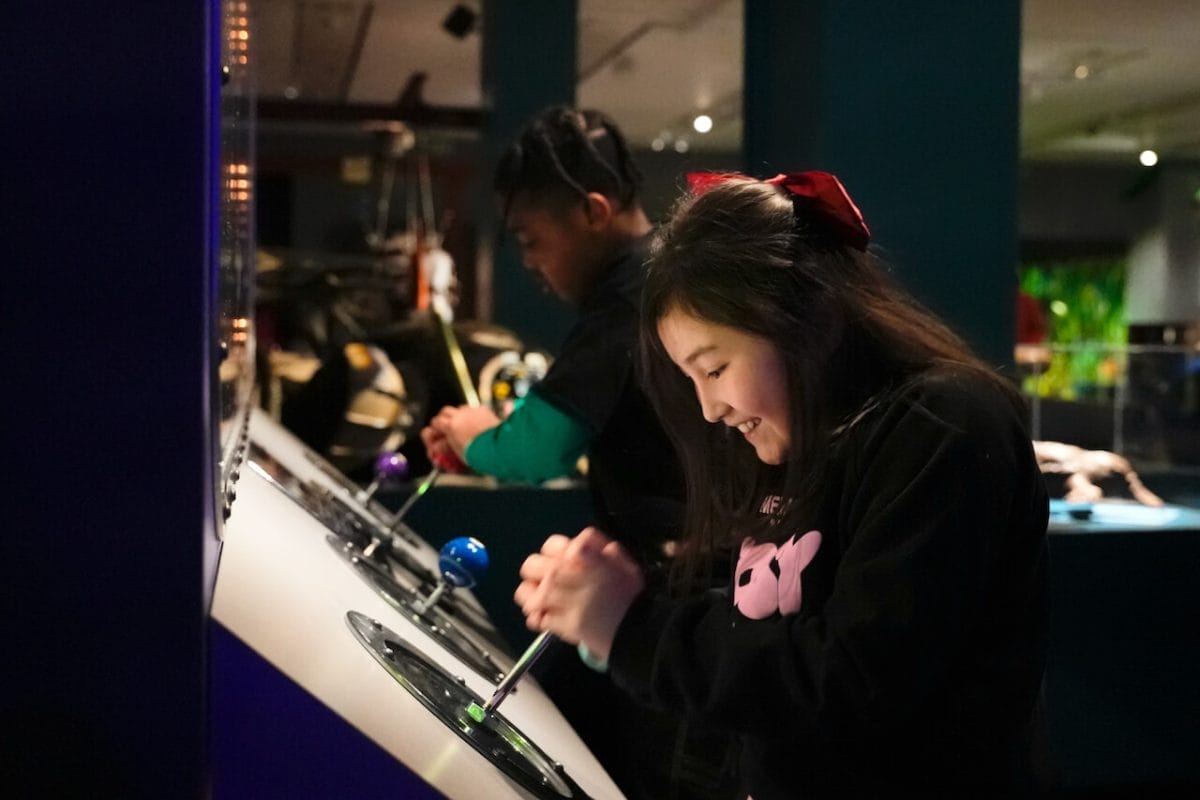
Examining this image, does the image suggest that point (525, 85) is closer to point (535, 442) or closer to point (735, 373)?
point (535, 442)

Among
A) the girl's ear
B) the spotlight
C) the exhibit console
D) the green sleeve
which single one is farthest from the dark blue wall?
the spotlight

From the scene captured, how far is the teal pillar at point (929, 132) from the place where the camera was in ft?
7.38

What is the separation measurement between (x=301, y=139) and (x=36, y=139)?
1099 cm

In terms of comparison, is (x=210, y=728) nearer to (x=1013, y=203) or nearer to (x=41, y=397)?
(x=41, y=397)

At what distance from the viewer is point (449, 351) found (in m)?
3.46

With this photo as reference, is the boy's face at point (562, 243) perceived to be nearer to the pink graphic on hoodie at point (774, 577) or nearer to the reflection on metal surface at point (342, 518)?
the reflection on metal surface at point (342, 518)


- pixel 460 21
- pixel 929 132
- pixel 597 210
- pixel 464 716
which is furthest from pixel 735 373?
pixel 460 21

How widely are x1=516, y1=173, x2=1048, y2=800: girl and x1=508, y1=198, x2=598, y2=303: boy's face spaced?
757 millimetres

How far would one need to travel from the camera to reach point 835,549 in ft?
3.07

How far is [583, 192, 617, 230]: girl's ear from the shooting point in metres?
1.77

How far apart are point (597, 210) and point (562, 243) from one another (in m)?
0.06

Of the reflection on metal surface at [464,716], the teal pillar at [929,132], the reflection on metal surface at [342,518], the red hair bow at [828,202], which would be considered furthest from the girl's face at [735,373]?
the teal pillar at [929,132]

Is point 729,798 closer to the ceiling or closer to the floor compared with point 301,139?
closer to the floor

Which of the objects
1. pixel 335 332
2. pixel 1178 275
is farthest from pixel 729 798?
pixel 1178 275
